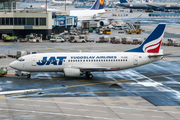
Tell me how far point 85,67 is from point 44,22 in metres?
60.3

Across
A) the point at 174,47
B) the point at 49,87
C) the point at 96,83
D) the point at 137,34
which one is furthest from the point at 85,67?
the point at 137,34

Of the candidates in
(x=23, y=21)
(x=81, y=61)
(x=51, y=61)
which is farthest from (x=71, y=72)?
(x=23, y=21)

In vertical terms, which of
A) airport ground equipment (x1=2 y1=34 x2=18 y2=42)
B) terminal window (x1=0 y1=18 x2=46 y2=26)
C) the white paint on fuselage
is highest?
terminal window (x1=0 y1=18 x2=46 y2=26)

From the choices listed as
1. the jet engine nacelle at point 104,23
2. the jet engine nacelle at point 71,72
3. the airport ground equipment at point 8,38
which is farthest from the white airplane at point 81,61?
the jet engine nacelle at point 104,23

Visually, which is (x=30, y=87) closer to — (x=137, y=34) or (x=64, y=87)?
(x=64, y=87)

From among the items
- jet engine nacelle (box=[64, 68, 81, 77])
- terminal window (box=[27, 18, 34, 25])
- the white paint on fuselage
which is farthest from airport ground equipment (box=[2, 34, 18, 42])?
jet engine nacelle (box=[64, 68, 81, 77])

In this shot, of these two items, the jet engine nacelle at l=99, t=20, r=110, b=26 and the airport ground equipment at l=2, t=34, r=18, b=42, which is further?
the jet engine nacelle at l=99, t=20, r=110, b=26

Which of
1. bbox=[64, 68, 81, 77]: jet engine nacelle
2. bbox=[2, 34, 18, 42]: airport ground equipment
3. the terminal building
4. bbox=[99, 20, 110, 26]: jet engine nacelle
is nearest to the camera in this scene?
bbox=[64, 68, 81, 77]: jet engine nacelle

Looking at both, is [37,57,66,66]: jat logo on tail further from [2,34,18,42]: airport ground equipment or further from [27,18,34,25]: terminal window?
[27,18,34,25]: terminal window

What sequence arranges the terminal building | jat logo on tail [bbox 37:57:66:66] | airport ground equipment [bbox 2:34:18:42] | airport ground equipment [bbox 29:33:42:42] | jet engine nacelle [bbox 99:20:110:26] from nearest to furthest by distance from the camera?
jat logo on tail [bbox 37:57:66:66] < airport ground equipment [bbox 2:34:18:42] < airport ground equipment [bbox 29:33:42:42] < the terminal building < jet engine nacelle [bbox 99:20:110:26]

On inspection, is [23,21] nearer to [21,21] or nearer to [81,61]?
[21,21]

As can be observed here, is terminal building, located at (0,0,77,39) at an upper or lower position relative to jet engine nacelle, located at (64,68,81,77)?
upper

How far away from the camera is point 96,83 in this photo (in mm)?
52781

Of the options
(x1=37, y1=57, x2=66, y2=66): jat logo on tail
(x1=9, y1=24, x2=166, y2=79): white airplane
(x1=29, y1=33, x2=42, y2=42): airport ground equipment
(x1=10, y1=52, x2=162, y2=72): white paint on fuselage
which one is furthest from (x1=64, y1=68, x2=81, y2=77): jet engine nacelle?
(x1=29, y1=33, x2=42, y2=42): airport ground equipment
